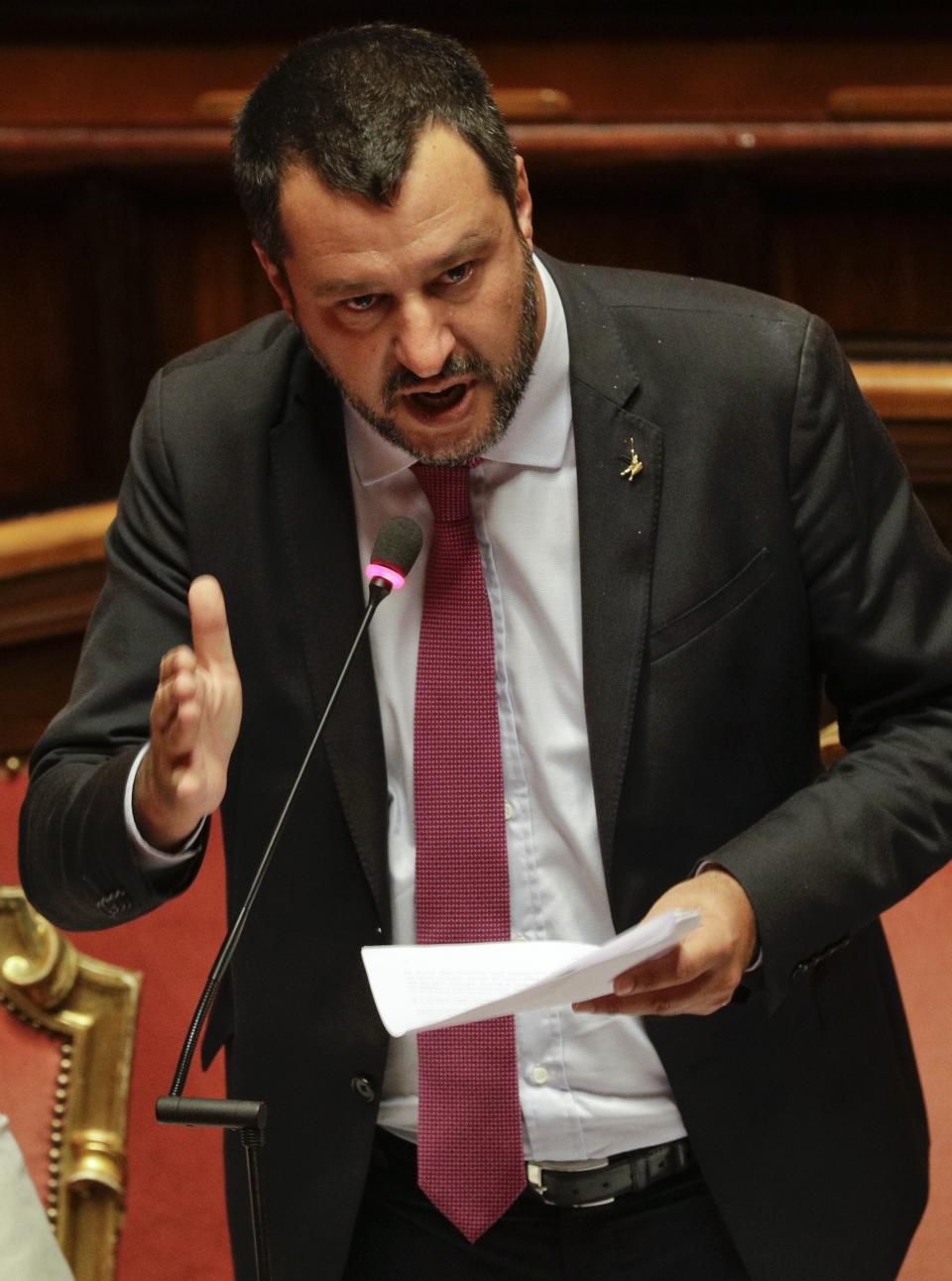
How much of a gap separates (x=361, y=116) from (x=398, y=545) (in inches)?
8.0

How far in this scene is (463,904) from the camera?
87cm

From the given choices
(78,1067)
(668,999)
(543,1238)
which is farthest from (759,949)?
(78,1067)

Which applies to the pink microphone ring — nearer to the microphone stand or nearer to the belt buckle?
the microphone stand

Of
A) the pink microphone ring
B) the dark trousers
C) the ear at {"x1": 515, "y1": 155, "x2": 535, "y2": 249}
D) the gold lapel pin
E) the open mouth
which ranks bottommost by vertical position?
the dark trousers

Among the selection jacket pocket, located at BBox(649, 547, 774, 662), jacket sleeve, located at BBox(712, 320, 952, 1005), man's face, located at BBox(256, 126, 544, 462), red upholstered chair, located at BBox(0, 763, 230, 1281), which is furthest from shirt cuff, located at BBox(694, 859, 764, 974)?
red upholstered chair, located at BBox(0, 763, 230, 1281)

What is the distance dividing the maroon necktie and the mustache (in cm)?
12

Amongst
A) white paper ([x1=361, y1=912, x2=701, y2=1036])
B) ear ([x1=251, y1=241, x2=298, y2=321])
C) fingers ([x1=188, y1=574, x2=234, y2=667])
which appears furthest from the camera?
ear ([x1=251, y1=241, x2=298, y2=321])

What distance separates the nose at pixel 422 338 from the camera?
831mm

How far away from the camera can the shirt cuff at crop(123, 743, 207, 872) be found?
81 centimetres

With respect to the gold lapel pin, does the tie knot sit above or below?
below

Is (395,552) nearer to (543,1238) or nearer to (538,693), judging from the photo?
(538,693)

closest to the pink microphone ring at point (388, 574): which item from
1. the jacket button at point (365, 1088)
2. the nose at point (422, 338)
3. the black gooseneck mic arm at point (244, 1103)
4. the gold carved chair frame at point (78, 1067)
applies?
the black gooseneck mic arm at point (244, 1103)

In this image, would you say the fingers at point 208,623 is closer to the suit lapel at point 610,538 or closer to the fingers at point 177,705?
the fingers at point 177,705

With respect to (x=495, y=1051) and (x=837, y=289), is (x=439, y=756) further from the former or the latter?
(x=837, y=289)
